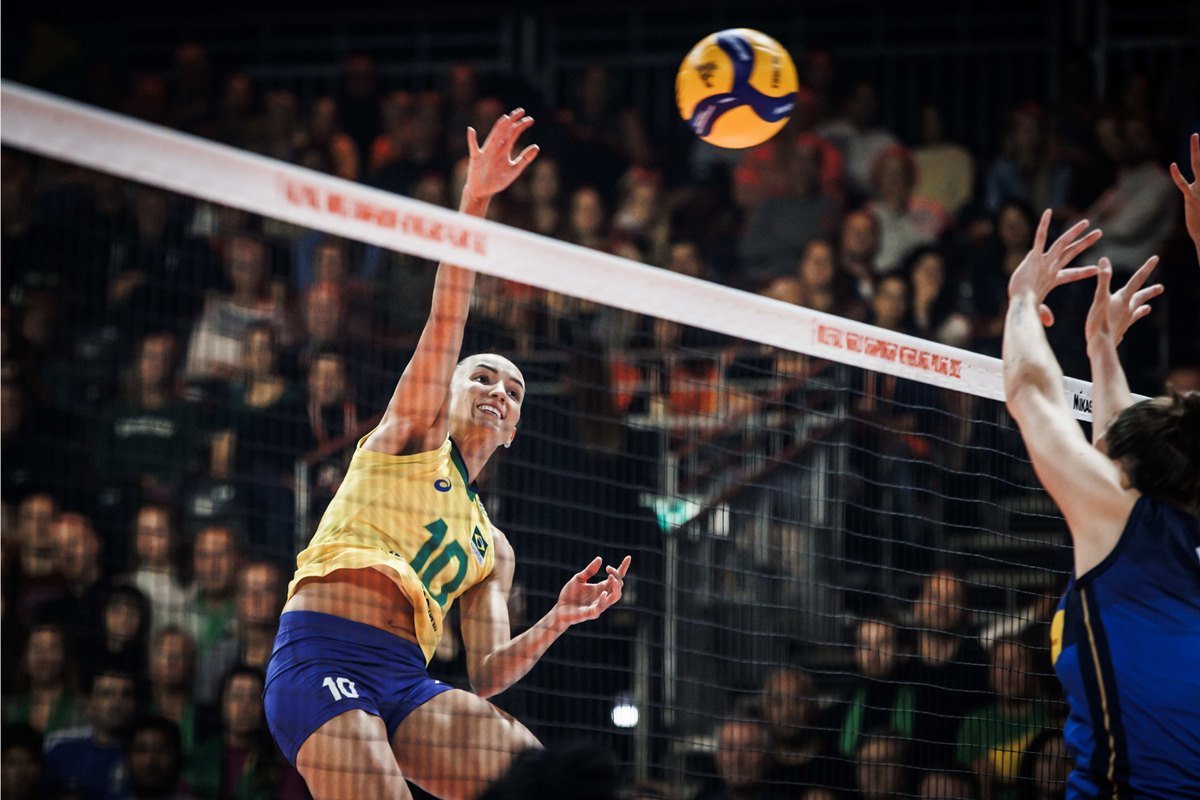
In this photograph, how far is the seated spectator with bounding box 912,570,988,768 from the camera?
7.15 meters

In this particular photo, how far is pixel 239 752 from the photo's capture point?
22.5ft

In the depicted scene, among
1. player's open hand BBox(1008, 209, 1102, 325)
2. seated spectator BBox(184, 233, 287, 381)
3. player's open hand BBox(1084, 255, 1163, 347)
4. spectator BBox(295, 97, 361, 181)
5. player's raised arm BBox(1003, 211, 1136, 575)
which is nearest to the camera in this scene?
player's raised arm BBox(1003, 211, 1136, 575)

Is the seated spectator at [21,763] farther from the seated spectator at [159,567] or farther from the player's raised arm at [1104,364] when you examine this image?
the player's raised arm at [1104,364]

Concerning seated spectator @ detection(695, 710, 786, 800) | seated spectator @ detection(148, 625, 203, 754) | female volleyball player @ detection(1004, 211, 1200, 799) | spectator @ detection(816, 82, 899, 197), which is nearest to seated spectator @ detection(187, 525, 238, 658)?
seated spectator @ detection(148, 625, 203, 754)

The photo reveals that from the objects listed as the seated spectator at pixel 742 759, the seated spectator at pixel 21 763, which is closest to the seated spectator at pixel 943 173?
the seated spectator at pixel 742 759

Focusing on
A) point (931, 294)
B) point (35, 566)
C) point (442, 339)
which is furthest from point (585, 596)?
point (931, 294)

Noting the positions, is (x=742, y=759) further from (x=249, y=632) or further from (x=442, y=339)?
(x=442, y=339)

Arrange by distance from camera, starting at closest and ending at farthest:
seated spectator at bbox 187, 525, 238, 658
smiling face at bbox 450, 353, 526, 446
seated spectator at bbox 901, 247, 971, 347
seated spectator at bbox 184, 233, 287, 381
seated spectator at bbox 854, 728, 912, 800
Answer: smiling face at bbox 450, 353, 526, 446
seated spectator at bbox 854, 728, 912, 800
seated spectator at bbox 187, 525, 238, 658
seated spectator at bbox 184, 233, 287, 381
seated spectator at bbox 901, 247, 971, 347

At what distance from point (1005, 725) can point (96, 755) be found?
13.7 feet

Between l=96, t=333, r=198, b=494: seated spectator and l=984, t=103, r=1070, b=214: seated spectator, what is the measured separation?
6.04 meters

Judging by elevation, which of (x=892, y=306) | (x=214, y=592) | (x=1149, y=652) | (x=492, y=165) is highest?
(x=892, y=306)

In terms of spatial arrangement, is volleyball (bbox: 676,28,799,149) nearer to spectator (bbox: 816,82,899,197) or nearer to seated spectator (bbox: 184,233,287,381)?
seated spectator (bbox: 184,233,287,381)

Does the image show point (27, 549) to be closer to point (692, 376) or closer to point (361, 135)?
point (692, 376)

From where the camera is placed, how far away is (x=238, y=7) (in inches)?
492
